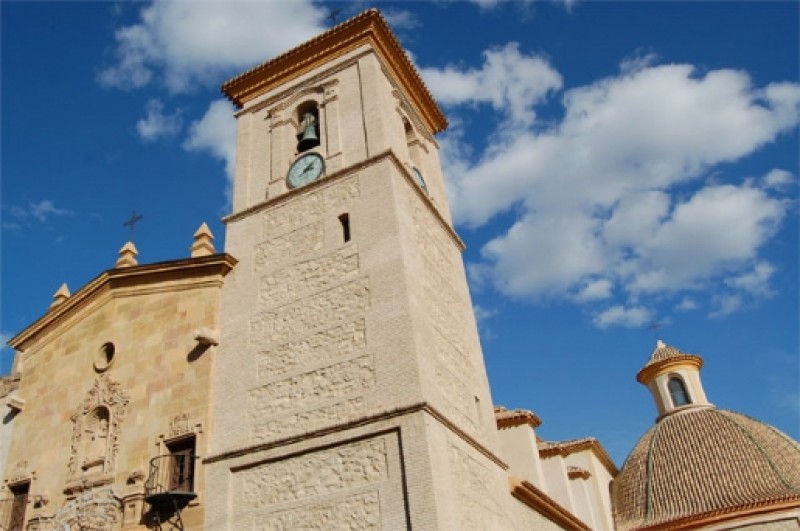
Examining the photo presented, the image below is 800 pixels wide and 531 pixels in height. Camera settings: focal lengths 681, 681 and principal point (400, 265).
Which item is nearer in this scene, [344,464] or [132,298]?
[344,464]

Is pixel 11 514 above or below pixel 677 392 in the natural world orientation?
below

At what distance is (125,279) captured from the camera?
12.1 meters

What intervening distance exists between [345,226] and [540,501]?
18.4ft

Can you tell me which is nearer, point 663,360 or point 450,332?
point 450,332

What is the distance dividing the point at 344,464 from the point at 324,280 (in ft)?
9.80

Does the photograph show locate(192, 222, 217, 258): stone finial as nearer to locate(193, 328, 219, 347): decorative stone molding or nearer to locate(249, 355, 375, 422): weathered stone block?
locate(193, 328, 219, 347): decorative stone molding

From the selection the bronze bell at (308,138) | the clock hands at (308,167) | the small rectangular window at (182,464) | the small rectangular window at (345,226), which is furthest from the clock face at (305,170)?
the small rectangular window at (182,464)

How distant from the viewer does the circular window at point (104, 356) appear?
11516 millimetres

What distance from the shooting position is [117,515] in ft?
31.8

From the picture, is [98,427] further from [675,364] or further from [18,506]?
[675,364]

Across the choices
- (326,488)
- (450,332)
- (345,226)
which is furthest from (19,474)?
(450,332)

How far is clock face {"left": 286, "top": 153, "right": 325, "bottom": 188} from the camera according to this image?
12.1 m

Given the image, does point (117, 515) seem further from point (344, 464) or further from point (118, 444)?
point (344, 464)

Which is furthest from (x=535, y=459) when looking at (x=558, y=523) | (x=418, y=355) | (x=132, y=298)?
(x=132, y=298)
